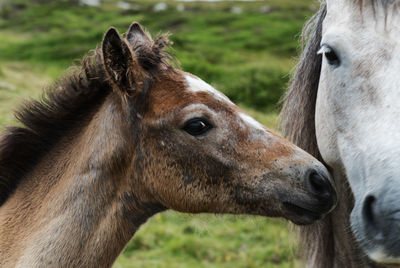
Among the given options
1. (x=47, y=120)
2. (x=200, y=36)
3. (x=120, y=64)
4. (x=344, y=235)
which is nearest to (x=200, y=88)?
(x=120, y=64)

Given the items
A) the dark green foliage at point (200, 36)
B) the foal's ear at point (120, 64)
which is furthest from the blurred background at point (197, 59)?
the foal's ear at point (120, 64)

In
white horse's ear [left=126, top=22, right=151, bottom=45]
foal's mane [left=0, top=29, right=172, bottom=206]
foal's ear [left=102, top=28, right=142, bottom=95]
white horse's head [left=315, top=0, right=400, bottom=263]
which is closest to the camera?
white horse's head [left=315, top=0, right=400, bottom=263]

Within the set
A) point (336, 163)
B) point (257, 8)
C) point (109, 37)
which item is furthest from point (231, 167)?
point (257, 8)

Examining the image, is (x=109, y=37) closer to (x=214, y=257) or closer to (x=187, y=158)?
(x=187, y=158)

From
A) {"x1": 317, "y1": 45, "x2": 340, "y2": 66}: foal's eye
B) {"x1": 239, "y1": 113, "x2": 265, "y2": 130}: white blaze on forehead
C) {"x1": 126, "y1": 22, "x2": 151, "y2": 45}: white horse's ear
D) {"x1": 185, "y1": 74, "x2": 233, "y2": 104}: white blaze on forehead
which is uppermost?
{"x1": 317, "y1": 45, "x2": 340, "y2": 66}: foal's eye

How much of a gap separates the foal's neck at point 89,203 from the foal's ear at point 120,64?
0.53 feet

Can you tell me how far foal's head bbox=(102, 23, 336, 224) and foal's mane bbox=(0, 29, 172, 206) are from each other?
20 cm

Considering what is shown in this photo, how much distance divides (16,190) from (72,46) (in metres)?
33.1

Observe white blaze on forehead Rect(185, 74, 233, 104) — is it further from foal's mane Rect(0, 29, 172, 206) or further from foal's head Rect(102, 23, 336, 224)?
foal's mane Rect(0, 29, 172, 206)

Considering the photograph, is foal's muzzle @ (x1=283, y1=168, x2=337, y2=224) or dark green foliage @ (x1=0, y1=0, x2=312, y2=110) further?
dark green foliage @ (x1=0, y1=0, x2=312, y2=110)

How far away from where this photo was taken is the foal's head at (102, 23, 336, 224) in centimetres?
292

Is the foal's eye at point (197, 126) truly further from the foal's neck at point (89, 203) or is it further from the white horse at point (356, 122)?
the white horse at point (356, 122)

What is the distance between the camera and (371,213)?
8.06 ft

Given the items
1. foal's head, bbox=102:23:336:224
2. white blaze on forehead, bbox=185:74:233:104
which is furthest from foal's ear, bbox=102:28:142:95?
white blaze on forehead, bbox=185:74:233:104
